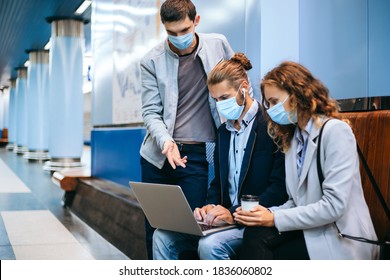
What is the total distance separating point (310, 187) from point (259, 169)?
331 millimetres

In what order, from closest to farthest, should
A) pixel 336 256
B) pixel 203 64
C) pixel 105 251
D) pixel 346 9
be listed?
pixel 336 256, pixel 203 64, pixel 346 9, pixel 105 251

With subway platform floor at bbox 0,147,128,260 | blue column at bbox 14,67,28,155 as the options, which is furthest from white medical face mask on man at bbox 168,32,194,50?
blue column at bbox 14,67,28,155

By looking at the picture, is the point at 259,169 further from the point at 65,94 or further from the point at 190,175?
Result: the point at 65,94

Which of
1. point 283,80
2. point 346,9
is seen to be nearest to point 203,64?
point 283,80

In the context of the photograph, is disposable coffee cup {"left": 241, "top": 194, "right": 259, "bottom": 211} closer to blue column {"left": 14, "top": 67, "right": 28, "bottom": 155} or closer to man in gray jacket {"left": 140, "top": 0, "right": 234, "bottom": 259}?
man in gray jacket {"left": 140, "top": 0, "right": 234, "bottom": 259}

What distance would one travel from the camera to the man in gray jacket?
2238 millimetres

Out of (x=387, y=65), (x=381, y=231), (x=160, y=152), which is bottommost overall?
(x=381, y=231)

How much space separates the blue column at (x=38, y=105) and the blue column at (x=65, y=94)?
3911mm

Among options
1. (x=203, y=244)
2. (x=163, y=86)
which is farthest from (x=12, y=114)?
(x=203, y=244)

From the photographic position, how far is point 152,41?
390cm

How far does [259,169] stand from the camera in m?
1.88

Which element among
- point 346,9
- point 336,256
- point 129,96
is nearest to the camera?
point 336,256

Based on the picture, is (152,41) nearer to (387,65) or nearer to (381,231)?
(387,65)

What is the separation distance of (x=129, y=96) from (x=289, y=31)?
7.39 ft
